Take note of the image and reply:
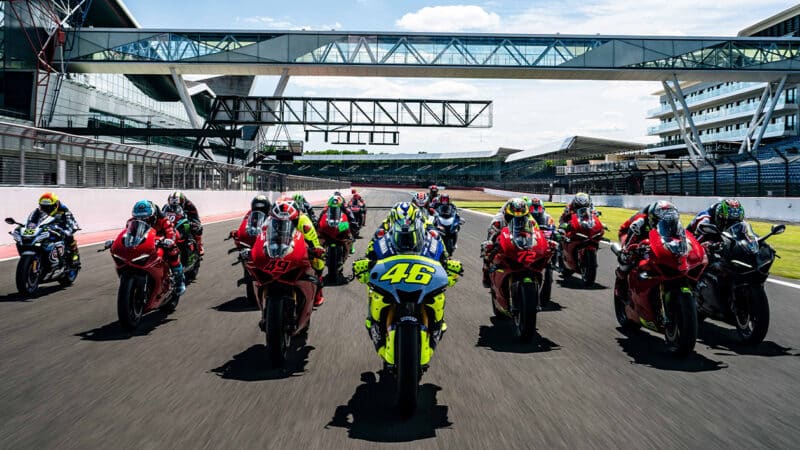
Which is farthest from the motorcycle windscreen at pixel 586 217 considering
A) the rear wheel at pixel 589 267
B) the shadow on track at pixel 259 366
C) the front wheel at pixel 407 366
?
the front wheel at pixel 407 366

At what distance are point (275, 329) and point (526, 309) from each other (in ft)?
8.40

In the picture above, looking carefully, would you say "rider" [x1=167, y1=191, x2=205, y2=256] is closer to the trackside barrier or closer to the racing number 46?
the racing number 46

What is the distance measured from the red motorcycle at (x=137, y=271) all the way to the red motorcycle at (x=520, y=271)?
3.79m

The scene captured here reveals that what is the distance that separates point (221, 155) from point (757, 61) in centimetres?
5667

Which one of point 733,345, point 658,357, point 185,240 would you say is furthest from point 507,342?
point 185,240

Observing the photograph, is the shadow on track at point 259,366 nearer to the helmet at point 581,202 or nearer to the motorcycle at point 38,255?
the motorcycle at point 38,255

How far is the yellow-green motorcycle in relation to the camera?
4.38 m

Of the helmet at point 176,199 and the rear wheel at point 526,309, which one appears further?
the helmet at point 176,199

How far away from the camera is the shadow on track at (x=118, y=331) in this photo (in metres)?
6.77

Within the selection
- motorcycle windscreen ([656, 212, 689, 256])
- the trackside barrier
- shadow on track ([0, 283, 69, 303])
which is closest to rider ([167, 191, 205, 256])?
shadow on track ([0, 283, 69, 303])

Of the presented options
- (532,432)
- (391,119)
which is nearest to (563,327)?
(532,432)

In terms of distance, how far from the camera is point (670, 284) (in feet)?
20.0

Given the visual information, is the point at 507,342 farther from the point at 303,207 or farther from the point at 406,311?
the point at 303,207

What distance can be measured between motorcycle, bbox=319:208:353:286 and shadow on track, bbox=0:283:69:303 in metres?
4.10
